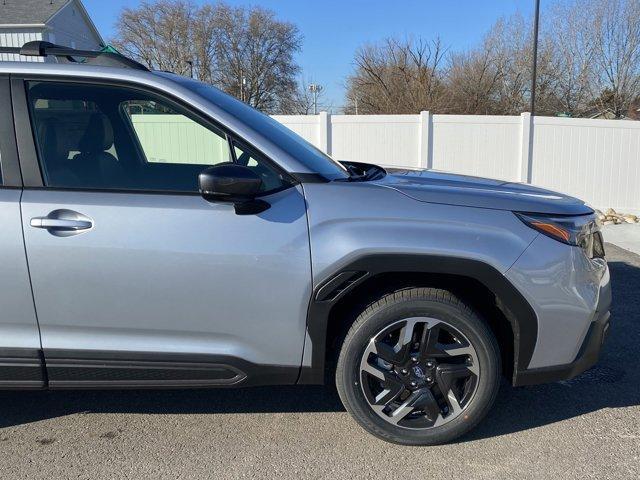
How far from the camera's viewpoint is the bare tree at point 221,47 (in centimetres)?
4322

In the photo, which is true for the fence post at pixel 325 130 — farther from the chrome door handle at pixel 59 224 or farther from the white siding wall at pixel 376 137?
the chrome door handle at pixel 59 224

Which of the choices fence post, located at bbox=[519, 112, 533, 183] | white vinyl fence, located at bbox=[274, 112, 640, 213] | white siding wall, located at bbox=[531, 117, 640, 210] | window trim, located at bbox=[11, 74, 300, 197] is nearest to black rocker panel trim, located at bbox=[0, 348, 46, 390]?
window trim, located at bbox=[11, 74, 300, 197]

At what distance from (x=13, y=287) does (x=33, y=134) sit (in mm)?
747

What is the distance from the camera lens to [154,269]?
8.57 ft

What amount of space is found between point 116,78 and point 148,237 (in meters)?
0.84

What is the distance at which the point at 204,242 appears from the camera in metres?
2.61

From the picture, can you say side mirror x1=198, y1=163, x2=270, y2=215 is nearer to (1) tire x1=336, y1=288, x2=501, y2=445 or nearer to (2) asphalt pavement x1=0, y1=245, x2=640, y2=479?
(1) tire x1=336, y1=288, x2=501, y2=445

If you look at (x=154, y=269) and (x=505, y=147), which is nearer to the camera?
(x=154, y=269)

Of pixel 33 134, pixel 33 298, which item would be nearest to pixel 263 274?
pixel 33 298

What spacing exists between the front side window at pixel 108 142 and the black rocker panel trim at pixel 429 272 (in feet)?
1.88

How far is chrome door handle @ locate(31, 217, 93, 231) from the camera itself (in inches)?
102

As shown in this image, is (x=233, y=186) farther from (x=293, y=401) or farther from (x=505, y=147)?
(x=505, y=147)

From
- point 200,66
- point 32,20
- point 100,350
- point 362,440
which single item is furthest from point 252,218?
point 200,66

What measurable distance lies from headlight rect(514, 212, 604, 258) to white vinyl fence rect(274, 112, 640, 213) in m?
9.22
